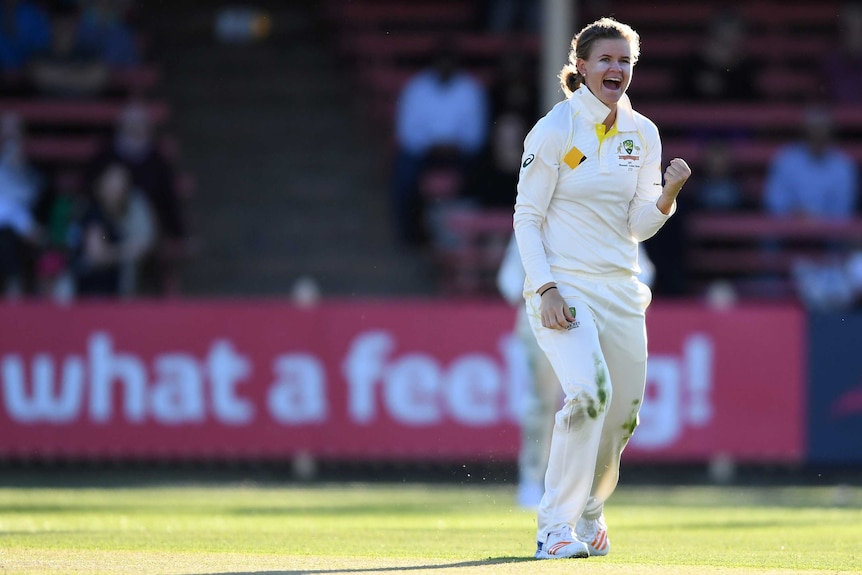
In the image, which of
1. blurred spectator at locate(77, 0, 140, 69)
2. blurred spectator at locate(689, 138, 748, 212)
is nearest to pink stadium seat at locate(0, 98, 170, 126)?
blurred spectator at locate(77, 0, 140, 69)

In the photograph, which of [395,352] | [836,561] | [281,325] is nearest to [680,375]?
[395,352]

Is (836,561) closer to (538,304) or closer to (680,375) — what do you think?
(538,304)

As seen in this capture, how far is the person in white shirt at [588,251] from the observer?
7.41 m

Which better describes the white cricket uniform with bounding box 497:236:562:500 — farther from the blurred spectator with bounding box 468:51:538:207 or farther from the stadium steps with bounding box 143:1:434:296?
the stadium steps with bounding box 143:1:434:296

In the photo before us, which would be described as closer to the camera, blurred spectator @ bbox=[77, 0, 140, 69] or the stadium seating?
the stadium seating

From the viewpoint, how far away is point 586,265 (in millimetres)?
7551

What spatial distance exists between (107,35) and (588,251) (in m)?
11.8

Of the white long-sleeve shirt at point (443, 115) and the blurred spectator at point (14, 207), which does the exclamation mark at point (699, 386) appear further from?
the blurred spectator at point (14, 207)

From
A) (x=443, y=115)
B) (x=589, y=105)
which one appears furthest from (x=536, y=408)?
(x=443, y=115)

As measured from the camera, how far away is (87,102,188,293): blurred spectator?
16.4m

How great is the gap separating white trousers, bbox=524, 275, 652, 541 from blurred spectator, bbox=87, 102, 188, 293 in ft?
30.8

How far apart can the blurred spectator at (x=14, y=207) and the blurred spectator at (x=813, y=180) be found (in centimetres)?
733

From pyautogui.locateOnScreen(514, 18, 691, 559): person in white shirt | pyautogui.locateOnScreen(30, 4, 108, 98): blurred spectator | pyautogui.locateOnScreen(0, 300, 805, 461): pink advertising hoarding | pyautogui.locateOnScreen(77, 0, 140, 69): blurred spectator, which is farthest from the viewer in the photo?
pyautogui.locateOnScreen(77, 0, 140, 69): blurred spectator

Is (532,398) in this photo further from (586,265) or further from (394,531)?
(586,265)
